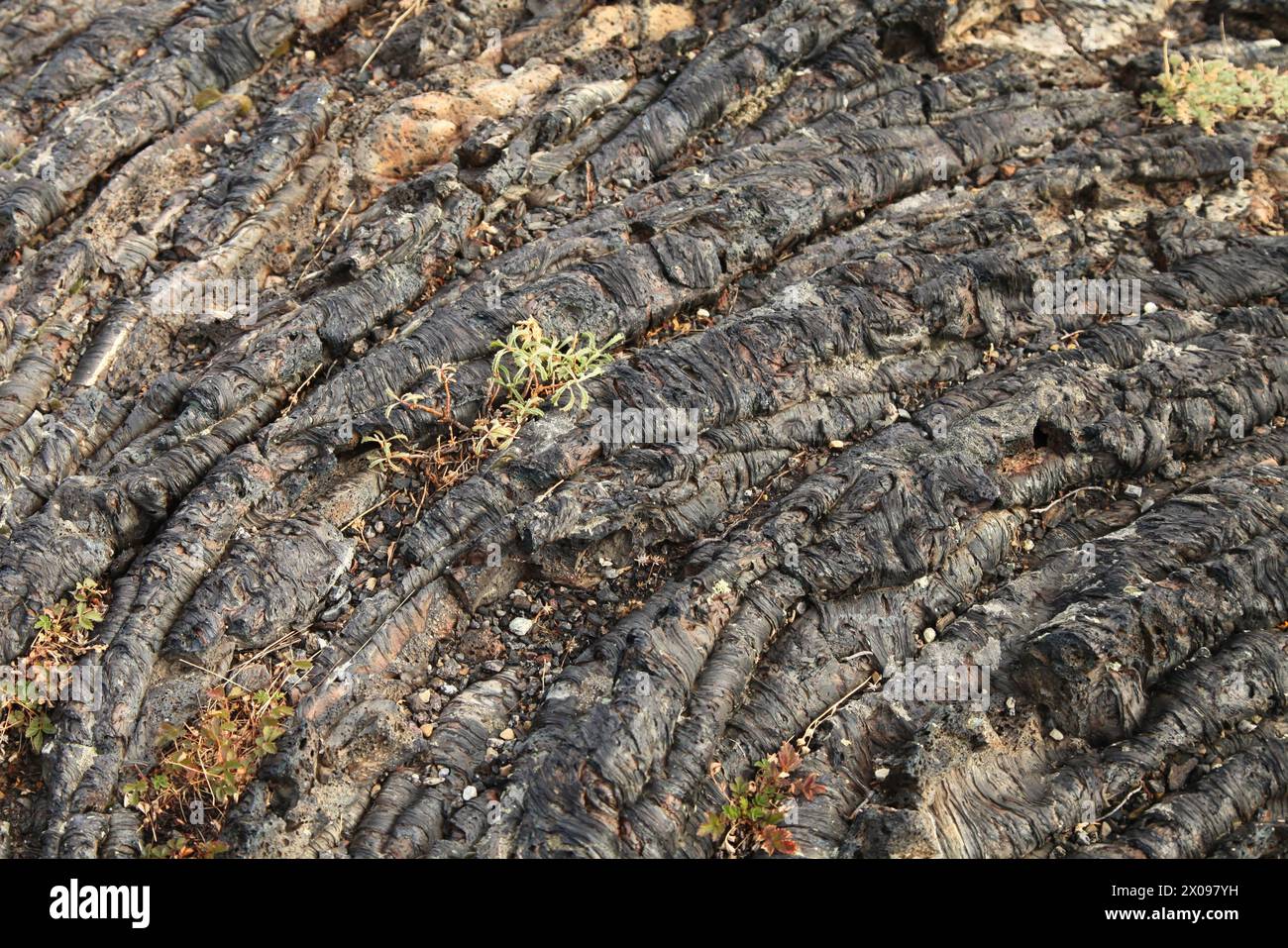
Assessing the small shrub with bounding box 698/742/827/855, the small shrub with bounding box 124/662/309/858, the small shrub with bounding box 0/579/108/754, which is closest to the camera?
the small shrub with bounding box 698/742/827/855

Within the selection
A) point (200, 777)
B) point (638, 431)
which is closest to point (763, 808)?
point (638, 431)

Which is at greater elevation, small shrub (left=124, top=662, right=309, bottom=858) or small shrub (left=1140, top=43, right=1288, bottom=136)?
small shrub (left=1140, top=43, right=1288, bottom=136)

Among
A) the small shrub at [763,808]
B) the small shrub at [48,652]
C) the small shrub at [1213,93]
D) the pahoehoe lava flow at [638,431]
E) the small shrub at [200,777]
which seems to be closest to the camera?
the small shrub at [763,808]

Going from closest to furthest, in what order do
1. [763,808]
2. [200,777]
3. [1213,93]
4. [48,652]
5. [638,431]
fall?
[763,808]
[200,777]
[48,652]
[638,431]
[1213,93]

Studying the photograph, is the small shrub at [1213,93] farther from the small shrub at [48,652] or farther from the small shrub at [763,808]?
the small shrub at [48,652]

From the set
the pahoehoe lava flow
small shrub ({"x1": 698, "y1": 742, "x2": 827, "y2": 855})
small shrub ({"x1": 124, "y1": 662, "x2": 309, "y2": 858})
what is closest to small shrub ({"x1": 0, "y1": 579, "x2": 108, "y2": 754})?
the pahoehoe lava flow

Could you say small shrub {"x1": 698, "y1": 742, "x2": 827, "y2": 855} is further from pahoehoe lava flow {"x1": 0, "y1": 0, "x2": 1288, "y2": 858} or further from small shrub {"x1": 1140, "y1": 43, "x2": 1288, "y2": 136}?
small shrub {"x1": 1140, "y1": 43, "x2": 1288, "y2": 136}

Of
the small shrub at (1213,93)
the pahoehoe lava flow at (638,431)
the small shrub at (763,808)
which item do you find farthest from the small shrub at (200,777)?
the small shrub at (1213,93)

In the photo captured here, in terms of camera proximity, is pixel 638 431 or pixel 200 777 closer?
pixel 200 777

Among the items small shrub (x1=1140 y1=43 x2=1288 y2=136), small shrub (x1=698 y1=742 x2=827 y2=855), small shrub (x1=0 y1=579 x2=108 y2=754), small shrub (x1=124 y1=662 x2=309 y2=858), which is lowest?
small shrub (x1=698 y1=742 x2=827 y2=855)

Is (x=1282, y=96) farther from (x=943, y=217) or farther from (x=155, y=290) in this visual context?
(x=155, y=290)

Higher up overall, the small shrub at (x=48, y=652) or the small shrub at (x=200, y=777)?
the small shrub at (x=48, y=652)

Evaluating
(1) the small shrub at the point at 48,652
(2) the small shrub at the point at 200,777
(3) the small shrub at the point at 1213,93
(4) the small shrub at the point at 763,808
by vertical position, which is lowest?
(4) the small shrub at the point at 763,808

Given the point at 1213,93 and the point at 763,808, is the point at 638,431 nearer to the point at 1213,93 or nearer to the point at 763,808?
the point at 763,808
